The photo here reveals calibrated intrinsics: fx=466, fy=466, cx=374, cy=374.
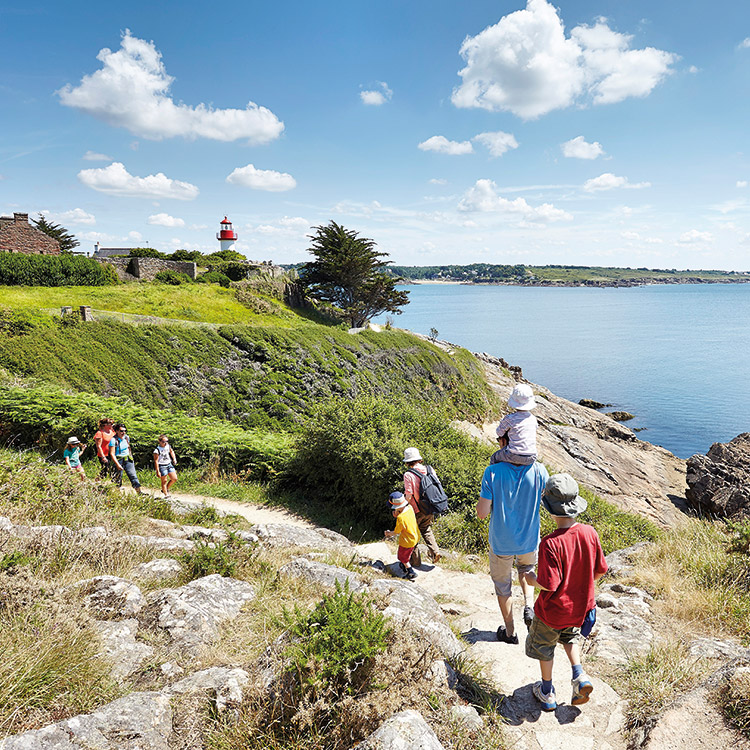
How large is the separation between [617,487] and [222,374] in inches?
849

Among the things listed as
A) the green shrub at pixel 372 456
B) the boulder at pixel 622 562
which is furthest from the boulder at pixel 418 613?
the green shrub at pixel 372 456

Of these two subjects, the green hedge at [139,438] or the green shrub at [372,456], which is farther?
the green hedge at [139,438]

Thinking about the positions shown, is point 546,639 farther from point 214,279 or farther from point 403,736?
point 214,279

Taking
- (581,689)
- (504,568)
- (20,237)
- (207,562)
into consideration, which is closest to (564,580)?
(581,689)

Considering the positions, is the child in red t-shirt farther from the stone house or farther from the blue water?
the blue water

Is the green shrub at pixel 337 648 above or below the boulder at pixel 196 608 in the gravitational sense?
above

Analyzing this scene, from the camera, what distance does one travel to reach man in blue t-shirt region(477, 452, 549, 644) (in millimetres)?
4379

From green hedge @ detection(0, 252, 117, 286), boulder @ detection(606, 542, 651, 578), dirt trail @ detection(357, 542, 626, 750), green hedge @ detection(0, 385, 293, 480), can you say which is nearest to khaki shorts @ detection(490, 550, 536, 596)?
dirt trail @ detection(357, 542, 626, 750)

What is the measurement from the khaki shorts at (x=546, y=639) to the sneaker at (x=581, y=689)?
0.81ft

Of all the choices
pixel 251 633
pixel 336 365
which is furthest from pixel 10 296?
pixel 251 633

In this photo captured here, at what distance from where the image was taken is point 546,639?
365 cm

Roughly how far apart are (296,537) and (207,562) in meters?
2.88

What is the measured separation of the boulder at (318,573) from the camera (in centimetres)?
512

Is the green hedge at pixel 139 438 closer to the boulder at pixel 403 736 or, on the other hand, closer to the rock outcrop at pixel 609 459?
the boulder at pixel 403 736
